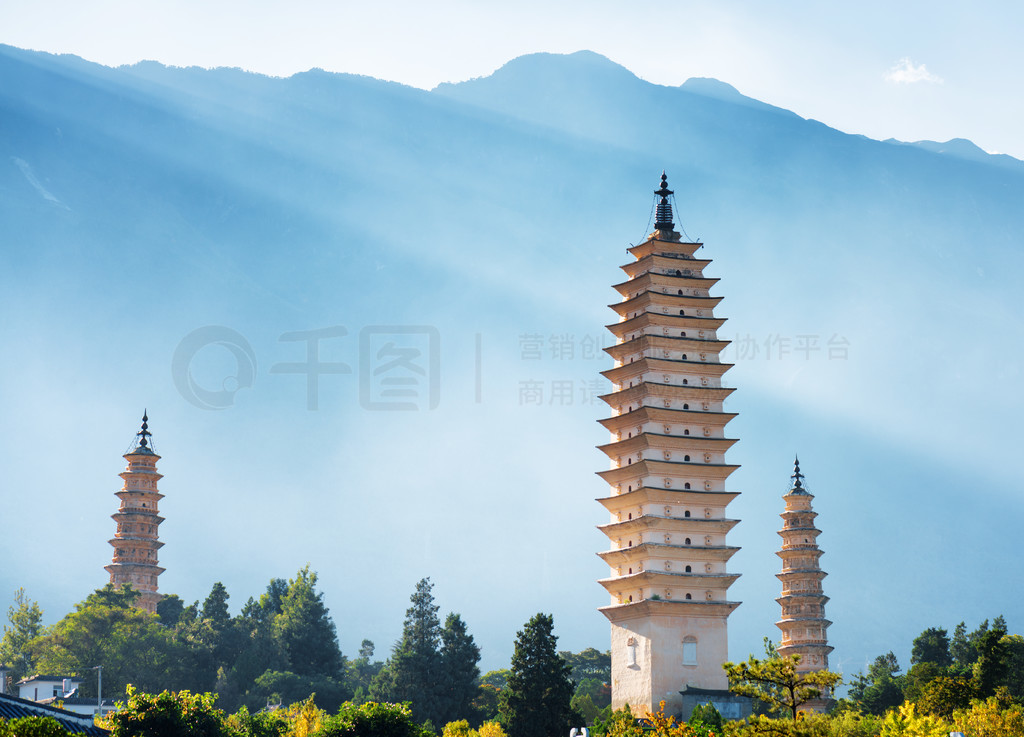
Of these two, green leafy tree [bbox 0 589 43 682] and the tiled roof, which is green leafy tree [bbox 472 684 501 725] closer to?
the tiled roof

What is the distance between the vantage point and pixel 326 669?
9150 cm

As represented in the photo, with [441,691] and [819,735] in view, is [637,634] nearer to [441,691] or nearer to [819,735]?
[441,691]

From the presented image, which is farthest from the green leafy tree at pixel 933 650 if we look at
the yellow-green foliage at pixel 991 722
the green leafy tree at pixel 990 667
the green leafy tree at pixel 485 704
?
the yellow-green foliage at pixel 991 722

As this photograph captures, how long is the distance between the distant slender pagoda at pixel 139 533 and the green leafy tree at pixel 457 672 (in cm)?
2883

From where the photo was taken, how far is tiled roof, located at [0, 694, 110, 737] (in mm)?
42750

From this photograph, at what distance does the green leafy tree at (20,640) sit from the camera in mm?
89500

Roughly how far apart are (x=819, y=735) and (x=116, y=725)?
26123 millimetres

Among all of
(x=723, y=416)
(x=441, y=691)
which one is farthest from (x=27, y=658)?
(x=723, y=416)

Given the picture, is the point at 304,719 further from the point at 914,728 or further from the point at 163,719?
the point at 914,728

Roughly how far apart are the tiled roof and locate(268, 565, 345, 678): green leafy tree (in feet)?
137

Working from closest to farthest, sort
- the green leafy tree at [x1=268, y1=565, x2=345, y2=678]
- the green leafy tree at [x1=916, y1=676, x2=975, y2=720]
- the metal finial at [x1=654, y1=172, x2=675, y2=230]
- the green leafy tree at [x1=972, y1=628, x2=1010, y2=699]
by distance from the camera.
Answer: the green leafy tree at [x1=916, y1=676, x2=975, y2=720], the green leafy tree at [x1=972, y1=628, x2=1010, y2=699], the metal finial at [x1=654, y1=172, x2=675, y2=230], the green leafy tree at [x1=268, y1=565, x2=345, y2=678]

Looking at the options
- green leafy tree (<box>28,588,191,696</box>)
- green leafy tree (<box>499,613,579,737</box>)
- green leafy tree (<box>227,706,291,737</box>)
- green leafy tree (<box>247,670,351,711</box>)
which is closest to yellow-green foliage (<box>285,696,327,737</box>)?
green leafy tree (<box>227,706,291,737</box>)

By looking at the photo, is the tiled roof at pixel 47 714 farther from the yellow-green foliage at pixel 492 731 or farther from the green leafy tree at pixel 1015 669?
the green leafy tree at pixel 1015 669

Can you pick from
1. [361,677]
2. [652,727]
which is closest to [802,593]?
[652,727]
